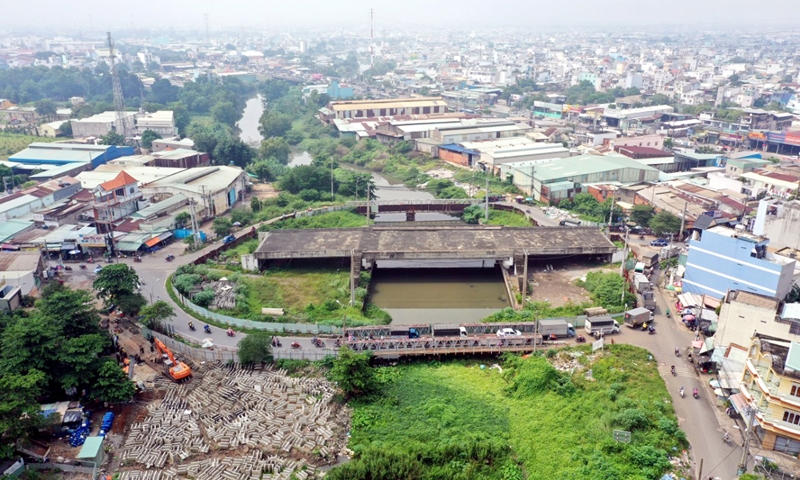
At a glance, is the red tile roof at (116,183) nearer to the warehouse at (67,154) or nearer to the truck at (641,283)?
the warehouse at (67,154)

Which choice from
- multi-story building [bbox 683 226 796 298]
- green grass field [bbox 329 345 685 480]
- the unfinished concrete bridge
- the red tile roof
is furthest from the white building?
multi-story building [bbox 683 226 796 298]

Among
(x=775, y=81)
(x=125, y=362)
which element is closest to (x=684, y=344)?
(x=125, y=362)

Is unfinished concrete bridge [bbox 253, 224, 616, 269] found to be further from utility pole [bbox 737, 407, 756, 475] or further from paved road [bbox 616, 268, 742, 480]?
utility pole [bbox 737, 407, 756, 475]

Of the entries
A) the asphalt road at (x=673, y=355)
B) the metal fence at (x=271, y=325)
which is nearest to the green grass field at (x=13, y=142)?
the asphalt road at (x=673, y=355)

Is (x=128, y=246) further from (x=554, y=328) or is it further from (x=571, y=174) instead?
(x=571, y=174)

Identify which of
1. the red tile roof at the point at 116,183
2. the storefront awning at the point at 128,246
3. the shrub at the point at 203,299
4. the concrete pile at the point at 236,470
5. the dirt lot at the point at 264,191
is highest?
the red tile roof at the point at 116,183

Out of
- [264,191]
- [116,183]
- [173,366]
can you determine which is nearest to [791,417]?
[173,366]
